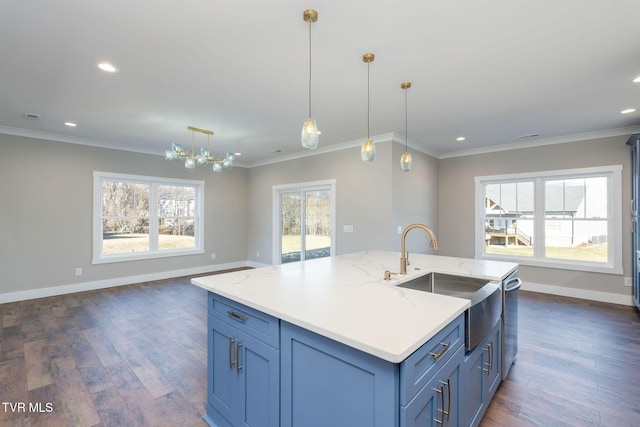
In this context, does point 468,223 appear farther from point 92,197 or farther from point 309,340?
point 92,197

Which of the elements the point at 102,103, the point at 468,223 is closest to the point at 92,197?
the point at 102,103

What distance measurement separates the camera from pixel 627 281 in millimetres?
4176

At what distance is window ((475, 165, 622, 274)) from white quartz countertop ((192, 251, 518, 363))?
3278mm

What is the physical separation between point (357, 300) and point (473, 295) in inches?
28.2

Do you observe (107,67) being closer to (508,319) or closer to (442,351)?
(442,351)

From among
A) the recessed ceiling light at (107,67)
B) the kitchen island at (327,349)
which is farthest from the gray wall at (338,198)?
the recessed ceiling light at (107,67)

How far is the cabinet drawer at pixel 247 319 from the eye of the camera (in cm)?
142

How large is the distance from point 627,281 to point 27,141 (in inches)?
361

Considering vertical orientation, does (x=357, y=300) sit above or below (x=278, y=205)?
below

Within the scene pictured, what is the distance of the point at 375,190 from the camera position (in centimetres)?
470

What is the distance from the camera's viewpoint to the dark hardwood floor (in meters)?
1.95

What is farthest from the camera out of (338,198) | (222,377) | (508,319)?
(338,198)

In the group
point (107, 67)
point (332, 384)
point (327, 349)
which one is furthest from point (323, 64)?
point (332, 384)

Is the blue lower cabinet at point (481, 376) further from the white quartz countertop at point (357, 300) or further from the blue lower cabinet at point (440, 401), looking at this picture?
the white quartz countertop at point (357, 300)
